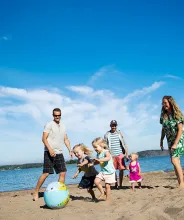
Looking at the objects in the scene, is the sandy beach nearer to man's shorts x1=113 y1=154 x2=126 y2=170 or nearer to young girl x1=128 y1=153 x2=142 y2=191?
young girl x1=128 y1=153 x2=142 y2=191

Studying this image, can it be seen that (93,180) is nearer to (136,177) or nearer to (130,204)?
(130,204)

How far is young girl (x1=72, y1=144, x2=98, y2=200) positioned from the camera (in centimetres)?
691

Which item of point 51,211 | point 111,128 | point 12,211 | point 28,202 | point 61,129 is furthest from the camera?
point 111,128

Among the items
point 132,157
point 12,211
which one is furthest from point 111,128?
point 12,211

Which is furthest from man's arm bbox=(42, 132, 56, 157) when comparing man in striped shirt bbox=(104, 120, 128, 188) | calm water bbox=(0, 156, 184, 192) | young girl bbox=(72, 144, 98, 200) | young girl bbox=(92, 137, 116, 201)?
calm water bbox=(0, 156, 184, 192)

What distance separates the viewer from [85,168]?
708cm

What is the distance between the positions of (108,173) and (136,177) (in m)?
2.18

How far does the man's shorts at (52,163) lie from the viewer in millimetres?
7566

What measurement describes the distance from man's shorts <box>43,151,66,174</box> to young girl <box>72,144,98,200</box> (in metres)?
0.74

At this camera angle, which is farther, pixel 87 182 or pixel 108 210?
pixel 87 182

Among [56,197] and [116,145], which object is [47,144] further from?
[116,145]

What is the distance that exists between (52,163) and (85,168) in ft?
3.49

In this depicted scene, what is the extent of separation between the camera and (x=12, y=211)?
6332mm

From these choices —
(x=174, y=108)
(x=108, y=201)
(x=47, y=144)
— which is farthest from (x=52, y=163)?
(x=174, y=108)
